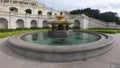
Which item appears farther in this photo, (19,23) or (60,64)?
(19,23)

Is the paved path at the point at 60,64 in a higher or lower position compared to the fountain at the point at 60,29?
lower

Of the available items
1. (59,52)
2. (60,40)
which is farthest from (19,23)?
(59,52)

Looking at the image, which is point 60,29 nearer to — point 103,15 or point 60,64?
point 60,64

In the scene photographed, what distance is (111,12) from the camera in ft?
155

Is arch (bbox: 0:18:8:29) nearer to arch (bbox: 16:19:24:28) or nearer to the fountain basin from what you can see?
arch (bbox: 16:19:24:28)

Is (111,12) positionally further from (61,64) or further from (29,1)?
(61,64)

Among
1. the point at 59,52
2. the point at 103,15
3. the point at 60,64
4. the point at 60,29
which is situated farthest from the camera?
the point at 103,15

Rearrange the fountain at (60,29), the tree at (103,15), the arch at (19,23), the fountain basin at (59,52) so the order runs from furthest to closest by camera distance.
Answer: the tree at (103,15)
the arch at (19,23)
the fountain at (60,29)
the fountain basin at (59,52)

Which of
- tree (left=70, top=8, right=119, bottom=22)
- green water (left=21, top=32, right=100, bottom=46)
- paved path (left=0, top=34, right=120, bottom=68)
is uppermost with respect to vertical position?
tree (left=70, top=8, right=119, bottom=22)

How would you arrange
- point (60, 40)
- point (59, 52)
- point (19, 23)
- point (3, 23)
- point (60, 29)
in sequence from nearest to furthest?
point (59, 52) < point (60, 40) < point (60, 29) < point (3, 23) < point (19, 23)

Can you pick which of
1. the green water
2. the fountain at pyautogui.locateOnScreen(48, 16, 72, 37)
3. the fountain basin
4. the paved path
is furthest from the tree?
the fountain basin

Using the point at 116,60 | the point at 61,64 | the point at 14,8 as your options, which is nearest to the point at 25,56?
the point at 61,64

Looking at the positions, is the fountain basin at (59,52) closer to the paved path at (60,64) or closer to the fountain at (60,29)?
the paved path at (60,64)

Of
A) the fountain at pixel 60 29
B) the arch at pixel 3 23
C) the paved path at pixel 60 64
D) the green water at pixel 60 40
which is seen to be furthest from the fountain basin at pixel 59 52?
the arch at pixel 3 23
